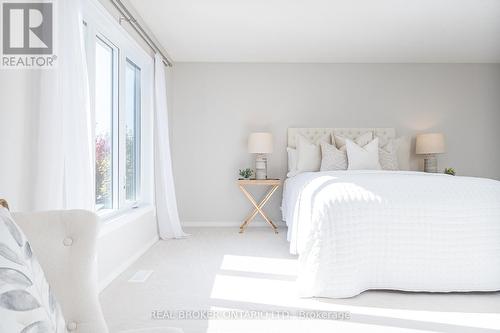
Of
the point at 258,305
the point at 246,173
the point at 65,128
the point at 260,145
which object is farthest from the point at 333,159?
the point at 65,128

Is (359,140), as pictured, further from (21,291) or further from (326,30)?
(21,291)

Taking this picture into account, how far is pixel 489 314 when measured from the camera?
2.19 m

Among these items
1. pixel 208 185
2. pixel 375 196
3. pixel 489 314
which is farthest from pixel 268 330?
pixel 208 185

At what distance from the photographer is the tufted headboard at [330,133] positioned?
5117 mm

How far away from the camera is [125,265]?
3180 mm

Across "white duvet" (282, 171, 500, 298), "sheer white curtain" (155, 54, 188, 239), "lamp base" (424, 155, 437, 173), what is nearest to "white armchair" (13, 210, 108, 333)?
"white duvet" (282, 171, 500, 298)

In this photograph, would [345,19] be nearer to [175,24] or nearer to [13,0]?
[175,24]

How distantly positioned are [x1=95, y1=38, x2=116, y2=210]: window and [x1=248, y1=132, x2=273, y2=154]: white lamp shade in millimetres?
1915

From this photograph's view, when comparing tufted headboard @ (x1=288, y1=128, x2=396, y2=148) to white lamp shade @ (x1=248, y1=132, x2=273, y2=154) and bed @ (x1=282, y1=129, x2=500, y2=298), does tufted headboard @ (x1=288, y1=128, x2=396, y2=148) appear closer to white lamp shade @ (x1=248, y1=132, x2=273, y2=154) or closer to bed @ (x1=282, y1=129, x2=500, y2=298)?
white lamp shade @ (x1=248, y1=132, x2=273, y2=154)

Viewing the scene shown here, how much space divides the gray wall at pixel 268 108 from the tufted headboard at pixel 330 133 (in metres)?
0.13

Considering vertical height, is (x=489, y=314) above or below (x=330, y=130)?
below

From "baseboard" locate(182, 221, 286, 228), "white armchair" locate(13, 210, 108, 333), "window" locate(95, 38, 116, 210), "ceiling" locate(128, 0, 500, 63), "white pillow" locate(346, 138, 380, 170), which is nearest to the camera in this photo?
"white armchair" locate(13, 210, 108, 333)

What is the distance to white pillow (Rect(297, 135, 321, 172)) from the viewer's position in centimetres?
480

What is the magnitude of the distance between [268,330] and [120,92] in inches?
103
